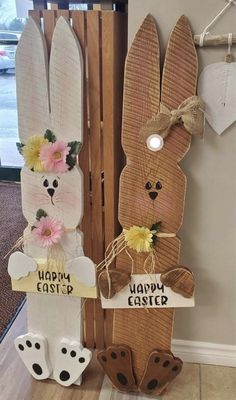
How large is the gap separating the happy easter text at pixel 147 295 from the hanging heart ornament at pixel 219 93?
58cm

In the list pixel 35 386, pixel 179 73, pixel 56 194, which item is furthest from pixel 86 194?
pixel 35 386

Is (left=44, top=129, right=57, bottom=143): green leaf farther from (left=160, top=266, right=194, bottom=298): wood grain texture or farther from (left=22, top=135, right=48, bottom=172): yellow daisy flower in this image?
(left=160, top=266, right=194, bottom=298): wood grain texture

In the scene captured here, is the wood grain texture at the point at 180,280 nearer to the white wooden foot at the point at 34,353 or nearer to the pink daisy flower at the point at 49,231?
the pink daisy flower at the point at 49,231

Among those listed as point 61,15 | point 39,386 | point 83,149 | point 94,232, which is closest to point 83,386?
point 39,386

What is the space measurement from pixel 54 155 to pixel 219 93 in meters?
0.57

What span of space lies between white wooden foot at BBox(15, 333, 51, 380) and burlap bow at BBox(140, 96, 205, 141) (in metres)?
0.87

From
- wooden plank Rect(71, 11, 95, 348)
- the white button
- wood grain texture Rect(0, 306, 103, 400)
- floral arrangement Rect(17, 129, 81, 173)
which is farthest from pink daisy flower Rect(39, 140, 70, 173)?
wood grain texture Rect(0, 306, 103, 400)

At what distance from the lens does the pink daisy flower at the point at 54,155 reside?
1414 mm

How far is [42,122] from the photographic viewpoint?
1.44 m

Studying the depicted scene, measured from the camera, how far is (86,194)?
1.59m

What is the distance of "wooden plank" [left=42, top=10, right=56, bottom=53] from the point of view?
1389mm

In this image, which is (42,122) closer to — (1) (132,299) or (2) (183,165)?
(2) (183,165)

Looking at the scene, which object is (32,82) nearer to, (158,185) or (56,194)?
(56,194)

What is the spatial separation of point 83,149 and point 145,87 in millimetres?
315
